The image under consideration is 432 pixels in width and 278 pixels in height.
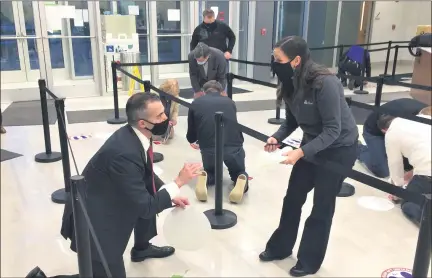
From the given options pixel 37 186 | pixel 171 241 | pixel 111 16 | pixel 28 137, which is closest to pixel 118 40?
pixel 111 16

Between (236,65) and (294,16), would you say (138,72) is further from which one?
(294,16)

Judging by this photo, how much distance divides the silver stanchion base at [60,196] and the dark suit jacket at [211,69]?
2.45 meters

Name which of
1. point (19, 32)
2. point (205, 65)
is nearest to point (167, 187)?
point (205, 65)

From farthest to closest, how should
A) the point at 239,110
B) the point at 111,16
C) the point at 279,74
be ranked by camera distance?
the point at 111,16 < the point at 239,110 < the point at 279,74

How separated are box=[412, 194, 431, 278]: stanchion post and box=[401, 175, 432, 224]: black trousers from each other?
128cm

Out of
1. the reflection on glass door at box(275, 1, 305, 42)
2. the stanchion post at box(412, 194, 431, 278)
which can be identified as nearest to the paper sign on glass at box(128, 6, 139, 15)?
the reflection on glass door at box(275, 1, 305, 42)

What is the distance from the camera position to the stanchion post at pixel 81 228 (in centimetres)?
165

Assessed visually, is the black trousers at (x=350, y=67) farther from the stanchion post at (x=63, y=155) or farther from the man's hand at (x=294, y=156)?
the man's hand at (x=294, y=156)

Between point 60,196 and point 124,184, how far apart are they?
1.94 metres

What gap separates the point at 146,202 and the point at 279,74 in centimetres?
103

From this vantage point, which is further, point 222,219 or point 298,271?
point 222,219

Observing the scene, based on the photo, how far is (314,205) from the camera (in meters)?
2.50

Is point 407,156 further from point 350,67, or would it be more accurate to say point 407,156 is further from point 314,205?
point 350,67

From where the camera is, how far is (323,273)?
2711mm
